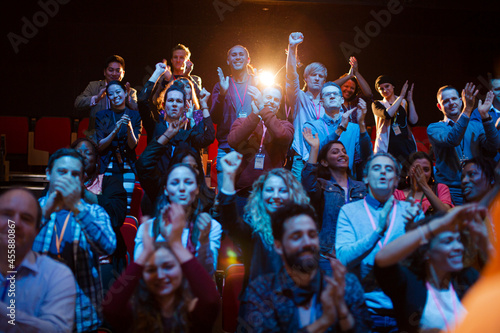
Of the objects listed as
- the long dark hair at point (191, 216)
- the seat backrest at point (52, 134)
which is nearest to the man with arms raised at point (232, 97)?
the long dark hair at point (191, 216)

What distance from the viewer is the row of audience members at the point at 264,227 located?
1681 mm

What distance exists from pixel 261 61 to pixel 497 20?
3.03 metres

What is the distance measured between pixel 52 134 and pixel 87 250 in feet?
11.0

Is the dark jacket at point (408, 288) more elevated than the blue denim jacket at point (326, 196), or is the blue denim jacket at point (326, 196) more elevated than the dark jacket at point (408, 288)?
the blue denim jacket at point (326, 196)

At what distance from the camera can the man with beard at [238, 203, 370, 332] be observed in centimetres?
164

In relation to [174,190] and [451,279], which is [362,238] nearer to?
[451,279]

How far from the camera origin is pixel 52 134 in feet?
16.0

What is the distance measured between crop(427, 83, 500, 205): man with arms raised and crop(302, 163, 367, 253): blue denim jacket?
0.85 meters

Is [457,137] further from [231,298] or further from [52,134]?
[52,134]

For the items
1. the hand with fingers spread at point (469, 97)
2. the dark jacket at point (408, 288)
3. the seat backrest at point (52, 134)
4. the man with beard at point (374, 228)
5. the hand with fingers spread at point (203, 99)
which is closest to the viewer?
the dark jacket at point (408, 288)

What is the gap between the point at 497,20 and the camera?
5.77 m

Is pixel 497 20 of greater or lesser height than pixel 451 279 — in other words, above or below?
above

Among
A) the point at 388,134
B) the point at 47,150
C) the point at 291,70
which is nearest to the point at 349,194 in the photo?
the point at 388,134

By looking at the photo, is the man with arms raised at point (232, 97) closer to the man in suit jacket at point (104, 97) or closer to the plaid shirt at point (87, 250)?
the man in suit jacket at point (104, 97)
